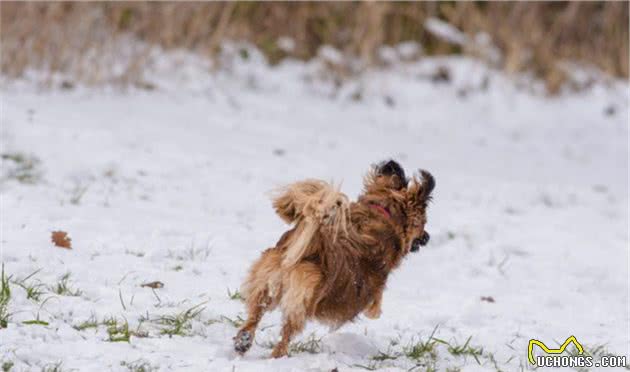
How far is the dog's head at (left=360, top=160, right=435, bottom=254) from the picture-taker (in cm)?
457

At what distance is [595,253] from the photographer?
7.24 meters

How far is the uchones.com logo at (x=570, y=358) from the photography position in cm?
464

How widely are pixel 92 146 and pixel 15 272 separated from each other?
12.2ft

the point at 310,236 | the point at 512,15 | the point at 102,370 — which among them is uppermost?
the point at 512,15

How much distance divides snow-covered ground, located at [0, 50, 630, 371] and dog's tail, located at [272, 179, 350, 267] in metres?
0.55

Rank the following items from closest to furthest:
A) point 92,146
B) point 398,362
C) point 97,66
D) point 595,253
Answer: point 398,362 → point 595,253 → point 92,146 → point 97,66

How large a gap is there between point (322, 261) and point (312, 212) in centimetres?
24

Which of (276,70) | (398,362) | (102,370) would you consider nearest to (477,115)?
(276,70)

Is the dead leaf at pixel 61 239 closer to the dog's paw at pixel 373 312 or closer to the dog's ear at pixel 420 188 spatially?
the dog's paw at pixel 373 312

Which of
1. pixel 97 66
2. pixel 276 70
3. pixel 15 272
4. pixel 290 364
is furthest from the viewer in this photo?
pixel 276 70

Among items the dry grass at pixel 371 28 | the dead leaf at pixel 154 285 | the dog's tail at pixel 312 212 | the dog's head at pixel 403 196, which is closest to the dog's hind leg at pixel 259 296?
the dog's tail at pixel 312 212

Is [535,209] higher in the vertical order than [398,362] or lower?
higher

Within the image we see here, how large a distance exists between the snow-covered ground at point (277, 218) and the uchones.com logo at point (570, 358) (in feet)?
0.31

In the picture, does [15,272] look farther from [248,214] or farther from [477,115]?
[477,115]
